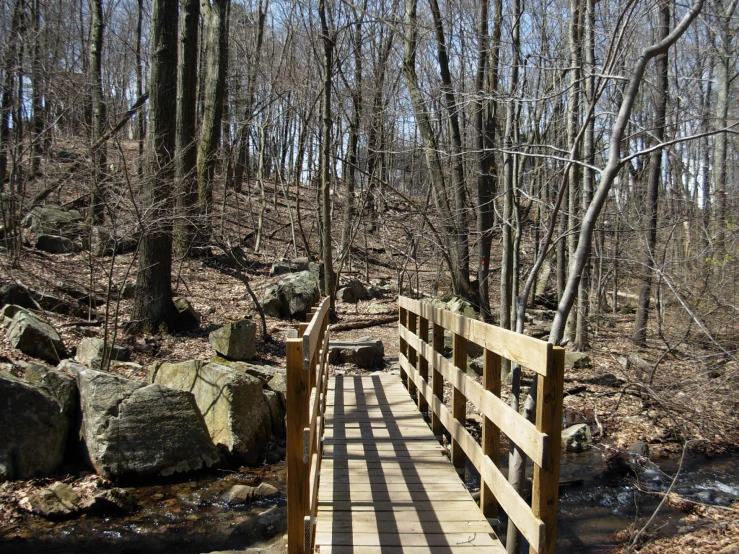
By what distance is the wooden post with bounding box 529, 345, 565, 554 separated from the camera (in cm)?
296

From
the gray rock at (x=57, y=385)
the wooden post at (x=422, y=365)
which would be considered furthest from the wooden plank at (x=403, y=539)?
Answer: the gray rock at (x=57, y=385)

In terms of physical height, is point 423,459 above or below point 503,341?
below

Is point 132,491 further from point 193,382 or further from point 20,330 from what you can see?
point 20,330

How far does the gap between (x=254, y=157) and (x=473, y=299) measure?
26.3m

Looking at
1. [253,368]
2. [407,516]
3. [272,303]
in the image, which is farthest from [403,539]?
[272,303]

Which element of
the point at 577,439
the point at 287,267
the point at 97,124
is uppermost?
the point at 97,124

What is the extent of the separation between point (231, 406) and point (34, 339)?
10.9ft

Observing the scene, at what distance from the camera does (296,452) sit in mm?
3119

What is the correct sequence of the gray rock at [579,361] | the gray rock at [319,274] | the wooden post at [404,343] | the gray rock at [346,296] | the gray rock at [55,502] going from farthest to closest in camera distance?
the gray rock at [346,296] → the gray rock at [319,274] → the gray rock at [579,361] → the wooden post at [404,343] → the gray rock at [55,502]

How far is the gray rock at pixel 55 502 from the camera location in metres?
6.35

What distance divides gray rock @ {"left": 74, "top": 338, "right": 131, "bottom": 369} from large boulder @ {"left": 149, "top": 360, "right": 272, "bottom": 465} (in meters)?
1.33

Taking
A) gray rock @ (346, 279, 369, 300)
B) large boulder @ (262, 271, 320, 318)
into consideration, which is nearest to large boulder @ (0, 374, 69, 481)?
large boulder @ (262, 271, 320, 318)

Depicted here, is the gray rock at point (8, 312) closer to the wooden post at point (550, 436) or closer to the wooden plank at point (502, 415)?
the wooden plank at point (502, 415)

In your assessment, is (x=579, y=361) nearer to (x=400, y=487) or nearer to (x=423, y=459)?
(x=423, y=459)
